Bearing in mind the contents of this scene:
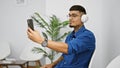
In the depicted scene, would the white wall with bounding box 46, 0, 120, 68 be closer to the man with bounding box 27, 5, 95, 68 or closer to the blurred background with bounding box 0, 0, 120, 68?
the blurred background with bounding box 0, 0, 120, 68

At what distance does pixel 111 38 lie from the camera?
3197mm

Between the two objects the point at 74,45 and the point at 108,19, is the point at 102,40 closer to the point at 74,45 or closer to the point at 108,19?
the point at 108,19

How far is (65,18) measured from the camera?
3.85 metres

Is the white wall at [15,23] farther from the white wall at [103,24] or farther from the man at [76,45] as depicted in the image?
the man at [76,45]

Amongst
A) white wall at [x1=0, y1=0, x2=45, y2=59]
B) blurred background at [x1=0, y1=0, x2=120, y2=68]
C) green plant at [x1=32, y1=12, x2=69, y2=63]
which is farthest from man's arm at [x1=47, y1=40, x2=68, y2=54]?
white wall at [x1=0, y1=0, x2=45, y2=59]

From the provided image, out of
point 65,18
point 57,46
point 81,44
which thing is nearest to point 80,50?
point 81,44

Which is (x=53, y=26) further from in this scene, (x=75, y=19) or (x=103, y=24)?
(x=75, y=19)

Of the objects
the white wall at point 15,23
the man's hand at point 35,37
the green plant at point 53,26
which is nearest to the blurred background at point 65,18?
the white wall at point 15,23

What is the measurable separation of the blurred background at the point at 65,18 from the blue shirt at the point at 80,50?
51cm

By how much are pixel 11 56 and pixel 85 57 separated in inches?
124

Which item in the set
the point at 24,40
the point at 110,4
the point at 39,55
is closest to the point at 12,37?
the point at 24,40

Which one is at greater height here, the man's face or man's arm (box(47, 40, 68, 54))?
the man's face

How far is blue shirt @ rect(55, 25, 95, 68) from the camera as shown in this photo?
1817mm

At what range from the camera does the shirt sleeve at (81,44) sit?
68.2 inches
